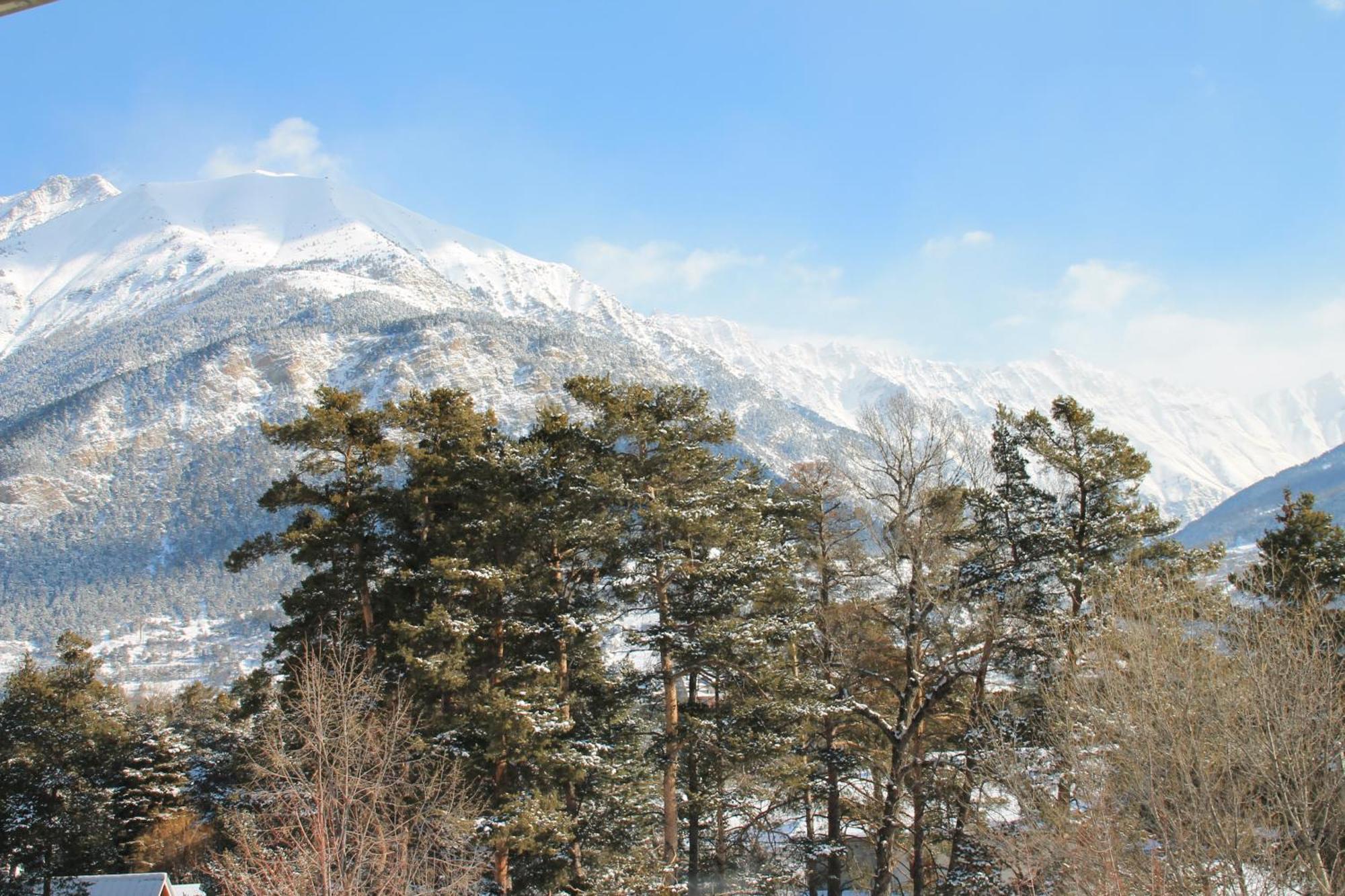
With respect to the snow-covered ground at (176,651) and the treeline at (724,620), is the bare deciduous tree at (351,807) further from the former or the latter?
the snow-covered ground at (176,651)

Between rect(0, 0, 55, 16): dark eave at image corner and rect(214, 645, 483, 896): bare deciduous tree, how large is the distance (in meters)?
10.8

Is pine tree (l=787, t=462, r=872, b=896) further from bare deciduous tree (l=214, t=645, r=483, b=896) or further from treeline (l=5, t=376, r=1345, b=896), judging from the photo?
bare deciduous tree (l=214, t=645, r=483, b=896)

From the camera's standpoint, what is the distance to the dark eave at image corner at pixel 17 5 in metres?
2.59

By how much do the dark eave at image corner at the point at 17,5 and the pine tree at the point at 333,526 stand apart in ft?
54.0

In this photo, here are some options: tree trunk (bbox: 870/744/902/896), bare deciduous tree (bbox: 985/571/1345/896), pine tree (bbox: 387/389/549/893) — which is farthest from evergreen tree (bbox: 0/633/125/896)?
bare deciduous tree (bbox: 985/571/1345/896)

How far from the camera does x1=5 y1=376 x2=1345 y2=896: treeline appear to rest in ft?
51.8

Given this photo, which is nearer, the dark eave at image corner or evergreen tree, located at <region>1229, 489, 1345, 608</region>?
the dark eave at image corner

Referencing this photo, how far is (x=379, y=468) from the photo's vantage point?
846 inches

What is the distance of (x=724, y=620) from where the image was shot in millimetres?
17203

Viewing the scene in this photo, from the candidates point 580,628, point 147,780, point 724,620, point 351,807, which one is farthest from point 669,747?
point 147,780

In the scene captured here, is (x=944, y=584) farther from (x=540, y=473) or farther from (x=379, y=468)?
(x=379, y=468)

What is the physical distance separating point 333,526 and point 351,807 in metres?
6.10

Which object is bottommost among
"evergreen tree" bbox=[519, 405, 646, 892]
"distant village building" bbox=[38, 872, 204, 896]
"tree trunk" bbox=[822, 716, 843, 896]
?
"distant village building" bbox=[38, 872, 204, 896]

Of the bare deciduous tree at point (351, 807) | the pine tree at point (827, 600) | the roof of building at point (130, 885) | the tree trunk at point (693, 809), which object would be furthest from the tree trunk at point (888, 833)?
the roof of building at point (130, 885)
